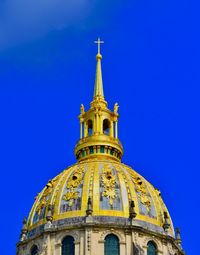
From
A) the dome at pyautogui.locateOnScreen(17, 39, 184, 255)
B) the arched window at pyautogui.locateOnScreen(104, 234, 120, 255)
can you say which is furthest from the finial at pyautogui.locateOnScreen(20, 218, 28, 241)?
the arched window at pyautogui.locateOnScreen(104, 234, 120, 255)

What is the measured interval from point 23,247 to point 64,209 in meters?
6.59

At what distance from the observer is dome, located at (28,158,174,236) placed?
321 ft

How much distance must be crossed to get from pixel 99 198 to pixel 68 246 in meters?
6.36

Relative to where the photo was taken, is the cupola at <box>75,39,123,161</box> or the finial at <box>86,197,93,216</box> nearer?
the finial at <box>86,197,93,216</box>

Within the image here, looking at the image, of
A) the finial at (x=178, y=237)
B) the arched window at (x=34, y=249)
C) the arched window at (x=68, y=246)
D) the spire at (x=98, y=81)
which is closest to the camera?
the arched window at (x=68, y=246)

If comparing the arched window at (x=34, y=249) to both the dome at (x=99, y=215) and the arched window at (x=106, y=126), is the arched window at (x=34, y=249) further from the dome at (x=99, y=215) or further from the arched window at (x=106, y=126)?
the arched window at (x=106, y=126)

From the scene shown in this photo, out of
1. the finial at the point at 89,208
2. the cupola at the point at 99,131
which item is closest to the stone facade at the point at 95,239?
the finial at the point at 89,208

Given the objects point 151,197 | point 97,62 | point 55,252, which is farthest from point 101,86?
point 55,252

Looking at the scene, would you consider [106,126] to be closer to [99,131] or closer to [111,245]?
[99,131]

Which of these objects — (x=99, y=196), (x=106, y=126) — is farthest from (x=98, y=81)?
(x=99, y=196)

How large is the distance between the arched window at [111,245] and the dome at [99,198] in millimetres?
1703

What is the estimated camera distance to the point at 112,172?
4016 inches

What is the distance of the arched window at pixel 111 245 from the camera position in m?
95.3

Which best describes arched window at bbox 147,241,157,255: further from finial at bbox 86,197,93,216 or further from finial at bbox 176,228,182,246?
finial at bbox 86,197,93,216
